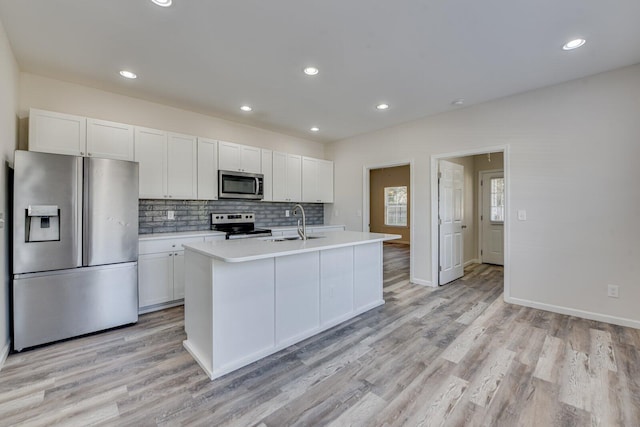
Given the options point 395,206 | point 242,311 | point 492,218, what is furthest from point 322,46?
point 395,206

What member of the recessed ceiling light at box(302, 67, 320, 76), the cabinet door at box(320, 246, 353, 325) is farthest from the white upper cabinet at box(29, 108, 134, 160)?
the cabinet door at box(320, 246, 353, 325)

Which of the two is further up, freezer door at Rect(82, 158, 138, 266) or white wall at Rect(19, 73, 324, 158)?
white wall at Rect(19, 73, 324, 158)

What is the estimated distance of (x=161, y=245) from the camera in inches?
130

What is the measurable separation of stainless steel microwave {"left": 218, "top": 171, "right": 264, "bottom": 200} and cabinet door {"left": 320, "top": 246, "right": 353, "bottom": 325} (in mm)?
2091

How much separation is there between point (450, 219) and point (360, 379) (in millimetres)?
3338

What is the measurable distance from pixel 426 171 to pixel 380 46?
2.36m

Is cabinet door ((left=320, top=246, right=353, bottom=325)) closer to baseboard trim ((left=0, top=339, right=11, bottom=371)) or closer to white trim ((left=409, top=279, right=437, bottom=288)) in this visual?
white trim ((left=409, top=279, right=437, bottom=288))

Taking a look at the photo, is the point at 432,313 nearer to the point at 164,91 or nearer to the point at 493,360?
the point at 493,360

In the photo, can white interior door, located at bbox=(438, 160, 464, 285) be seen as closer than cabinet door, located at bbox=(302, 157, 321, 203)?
Yes

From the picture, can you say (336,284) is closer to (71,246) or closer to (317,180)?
(71,246)

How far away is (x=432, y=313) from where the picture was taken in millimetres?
3229

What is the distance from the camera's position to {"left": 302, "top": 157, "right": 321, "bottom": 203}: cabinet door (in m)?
5.29

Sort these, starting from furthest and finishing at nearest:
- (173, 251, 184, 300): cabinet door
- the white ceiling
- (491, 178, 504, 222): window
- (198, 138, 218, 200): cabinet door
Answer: (491, 178, 504, 222): window < (198, 138, 218, 200): cabinet door < (173, 251, 184, 300): cabinet door < the white ceiling

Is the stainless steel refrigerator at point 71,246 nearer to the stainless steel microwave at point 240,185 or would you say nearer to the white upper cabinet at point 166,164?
the white upper cabinet at point 166,164
